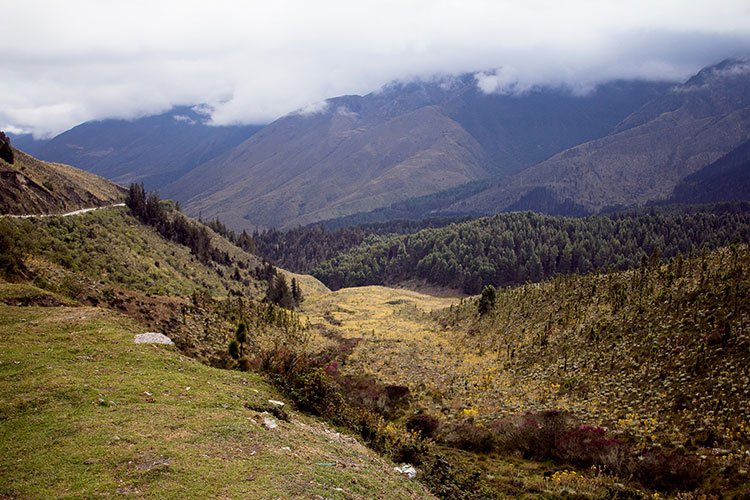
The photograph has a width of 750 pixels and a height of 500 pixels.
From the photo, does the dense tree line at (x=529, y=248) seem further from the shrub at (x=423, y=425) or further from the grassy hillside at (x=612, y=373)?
the shrub at (x=423, y=425)

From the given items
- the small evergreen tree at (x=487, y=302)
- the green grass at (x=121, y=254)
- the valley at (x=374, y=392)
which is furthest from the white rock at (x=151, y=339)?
the small evergreen tree at (x=487, y=302)

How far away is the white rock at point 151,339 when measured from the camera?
2519 centimetres

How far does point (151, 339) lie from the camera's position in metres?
26.0

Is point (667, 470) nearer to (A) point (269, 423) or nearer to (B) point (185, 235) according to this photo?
(A) point (269, 423)

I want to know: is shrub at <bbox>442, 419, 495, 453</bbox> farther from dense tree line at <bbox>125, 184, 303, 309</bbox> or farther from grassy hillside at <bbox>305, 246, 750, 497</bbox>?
dense tree line at <bbox>125, 184, 303, 309</bbox>

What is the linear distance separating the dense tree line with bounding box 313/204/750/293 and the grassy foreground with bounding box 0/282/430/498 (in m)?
146

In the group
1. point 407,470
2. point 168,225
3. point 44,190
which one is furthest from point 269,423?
point 168,225

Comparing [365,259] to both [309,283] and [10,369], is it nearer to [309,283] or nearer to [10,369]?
[309,283]

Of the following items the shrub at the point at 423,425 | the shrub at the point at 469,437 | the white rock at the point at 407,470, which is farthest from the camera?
the shrub at the point at 423,425

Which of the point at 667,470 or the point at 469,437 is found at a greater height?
the point at 667,470

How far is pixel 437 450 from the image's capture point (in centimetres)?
2633

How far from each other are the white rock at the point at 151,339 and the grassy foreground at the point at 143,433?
1.21 meters

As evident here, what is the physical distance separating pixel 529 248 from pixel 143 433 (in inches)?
6712

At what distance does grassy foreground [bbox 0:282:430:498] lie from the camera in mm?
13086
